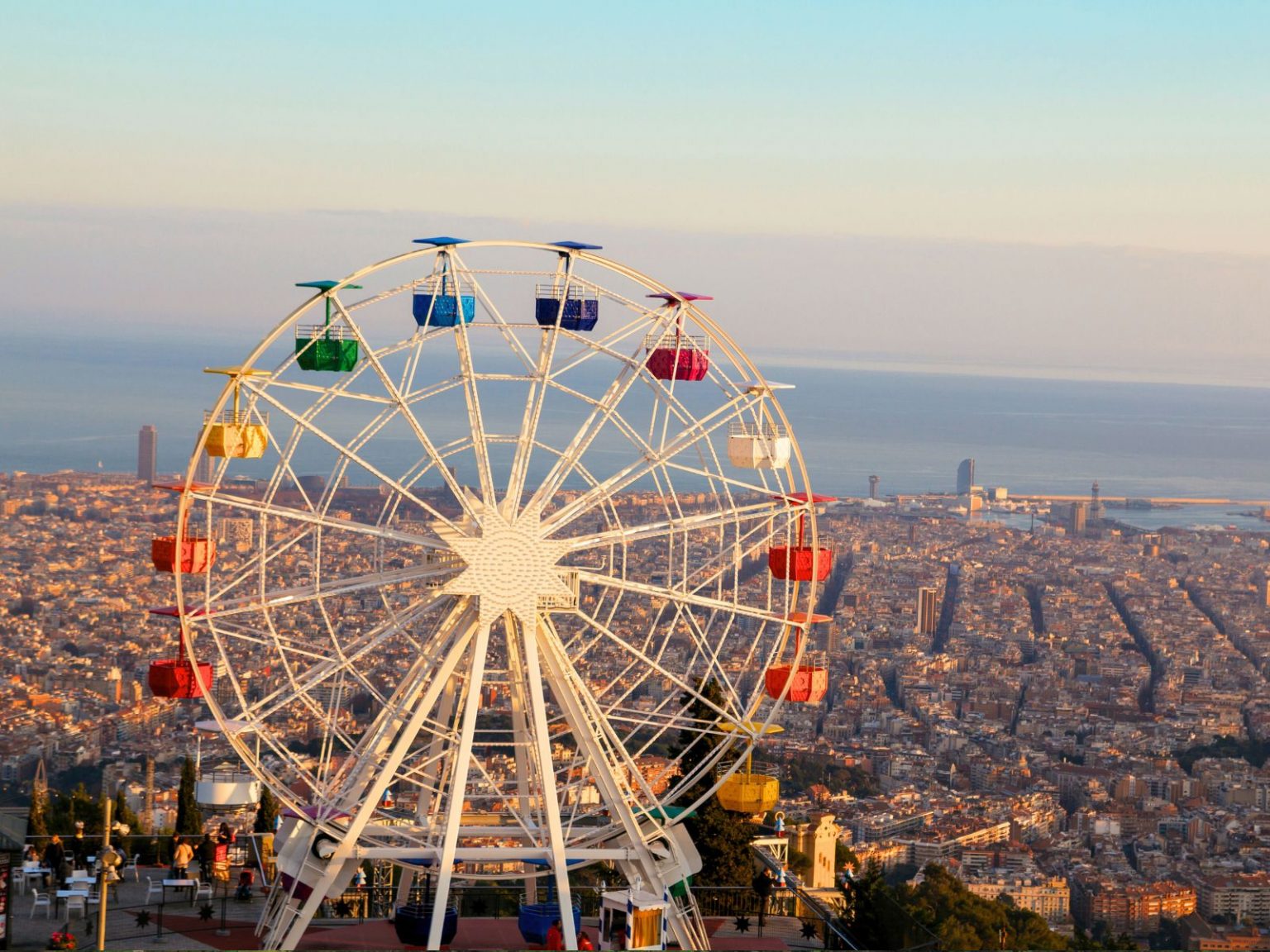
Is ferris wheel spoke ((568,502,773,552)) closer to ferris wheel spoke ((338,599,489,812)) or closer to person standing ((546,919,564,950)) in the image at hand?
ferris wheel spoke ((338,599,489,812))

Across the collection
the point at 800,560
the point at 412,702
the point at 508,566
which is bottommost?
the point at 412,702

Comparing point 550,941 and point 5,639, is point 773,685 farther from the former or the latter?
point 5,639

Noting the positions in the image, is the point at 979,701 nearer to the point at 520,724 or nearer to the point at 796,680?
the point at 796,680

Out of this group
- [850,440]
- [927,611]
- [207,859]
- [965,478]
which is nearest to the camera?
[207,859]

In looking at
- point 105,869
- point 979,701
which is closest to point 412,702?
point 105,869

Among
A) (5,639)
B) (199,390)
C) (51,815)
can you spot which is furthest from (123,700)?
(199,390)

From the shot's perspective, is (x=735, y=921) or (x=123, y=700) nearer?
(x=735, y=921)
